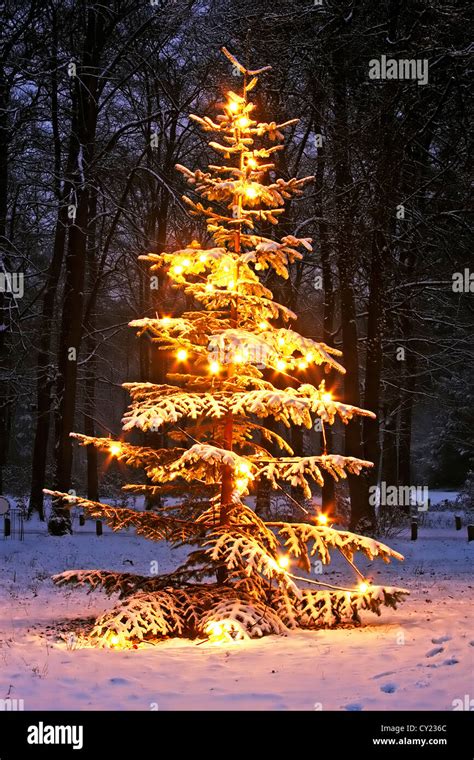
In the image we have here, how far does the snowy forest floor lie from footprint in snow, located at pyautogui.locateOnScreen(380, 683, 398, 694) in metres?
0.01

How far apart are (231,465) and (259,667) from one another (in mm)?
2527

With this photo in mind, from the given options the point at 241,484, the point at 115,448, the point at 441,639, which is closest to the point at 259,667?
the point at 441,639

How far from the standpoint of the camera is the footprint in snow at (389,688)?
256 inches

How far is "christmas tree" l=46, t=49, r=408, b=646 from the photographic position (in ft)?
30.7

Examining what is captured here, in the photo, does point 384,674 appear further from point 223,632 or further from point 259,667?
point 223,632

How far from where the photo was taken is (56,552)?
19.4 meters

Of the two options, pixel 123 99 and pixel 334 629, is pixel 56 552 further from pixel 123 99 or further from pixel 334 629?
pixel 123 99

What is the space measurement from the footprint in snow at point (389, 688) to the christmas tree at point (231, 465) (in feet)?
8.55
